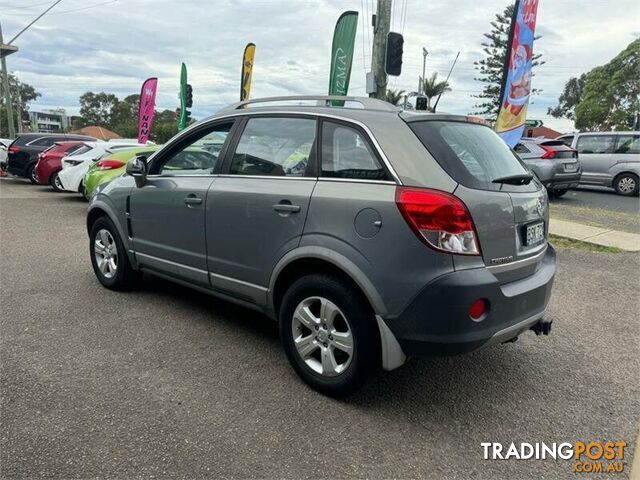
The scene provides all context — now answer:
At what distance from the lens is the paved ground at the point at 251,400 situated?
8.14 feet

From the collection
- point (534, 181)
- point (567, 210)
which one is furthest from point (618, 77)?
point (534, 181)

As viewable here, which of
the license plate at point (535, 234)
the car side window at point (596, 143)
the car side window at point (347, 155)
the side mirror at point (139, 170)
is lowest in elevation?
the license plate at point (535, 234)

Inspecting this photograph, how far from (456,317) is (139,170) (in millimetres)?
3019

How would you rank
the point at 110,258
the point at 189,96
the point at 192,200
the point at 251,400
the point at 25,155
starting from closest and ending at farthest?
1. the point at 251,400
2. the point at 192,200
3. the point at 110,258
4. the point at 25,155
5. the point at 189,96

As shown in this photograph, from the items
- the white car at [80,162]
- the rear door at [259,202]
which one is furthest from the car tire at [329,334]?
the white car at [80,162]

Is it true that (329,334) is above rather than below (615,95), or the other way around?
below

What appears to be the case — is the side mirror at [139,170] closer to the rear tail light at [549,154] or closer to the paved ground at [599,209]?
the paved ground at [599,209]

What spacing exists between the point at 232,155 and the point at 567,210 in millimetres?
9851

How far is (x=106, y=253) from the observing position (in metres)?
5.04

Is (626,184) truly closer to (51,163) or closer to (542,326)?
(542,326)

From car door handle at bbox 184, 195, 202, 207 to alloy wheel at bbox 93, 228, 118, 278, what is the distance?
1.38 meters

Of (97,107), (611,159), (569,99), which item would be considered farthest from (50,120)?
(611,159)

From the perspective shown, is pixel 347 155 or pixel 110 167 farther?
pixel 110 167

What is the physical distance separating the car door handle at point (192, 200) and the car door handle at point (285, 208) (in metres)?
0.85
